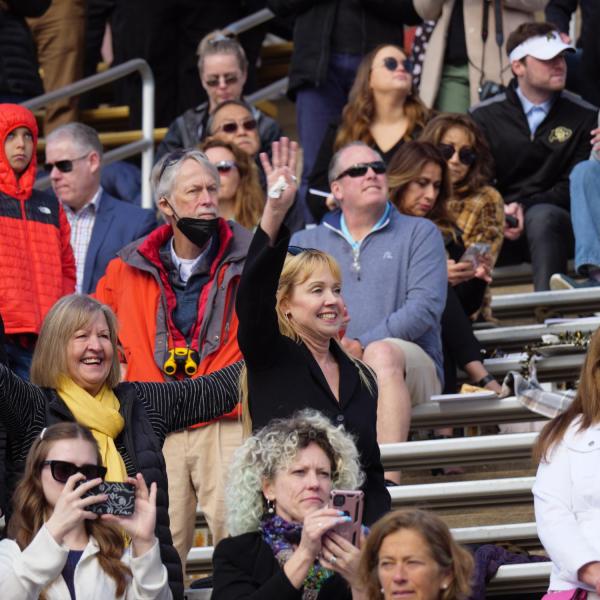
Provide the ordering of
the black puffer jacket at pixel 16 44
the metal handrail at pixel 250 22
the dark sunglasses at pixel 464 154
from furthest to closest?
the metal handrail at pixel 250 22, the black puffer jacket at pixel 16 44, the dark sunglasses at pixel 464 154

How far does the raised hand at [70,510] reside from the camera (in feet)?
20.2

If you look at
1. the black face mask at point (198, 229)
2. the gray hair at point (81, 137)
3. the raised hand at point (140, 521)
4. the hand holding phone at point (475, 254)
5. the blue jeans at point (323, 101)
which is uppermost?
the blue jeans at point (323, 101)

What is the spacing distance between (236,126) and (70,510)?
469 centimetres

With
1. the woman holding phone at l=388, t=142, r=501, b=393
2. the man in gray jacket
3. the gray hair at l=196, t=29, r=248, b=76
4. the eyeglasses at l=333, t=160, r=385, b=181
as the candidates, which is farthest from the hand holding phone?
the gray hair at l=196, t=29, r=248, b=76

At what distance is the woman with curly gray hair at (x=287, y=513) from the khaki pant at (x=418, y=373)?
1988mm

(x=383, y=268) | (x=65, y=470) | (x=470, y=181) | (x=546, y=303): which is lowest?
(x=65, y=470)

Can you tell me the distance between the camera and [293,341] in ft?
22.9

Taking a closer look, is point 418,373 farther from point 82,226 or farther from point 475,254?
point 82,226

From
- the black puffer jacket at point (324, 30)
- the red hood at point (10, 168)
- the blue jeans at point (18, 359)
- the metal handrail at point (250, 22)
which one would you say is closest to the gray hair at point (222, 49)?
the black puffer jacket at point (324, 30)

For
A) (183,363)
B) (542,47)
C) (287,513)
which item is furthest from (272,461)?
(542,47)

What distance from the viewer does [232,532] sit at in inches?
248

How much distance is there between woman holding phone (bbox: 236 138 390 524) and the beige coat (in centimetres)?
424

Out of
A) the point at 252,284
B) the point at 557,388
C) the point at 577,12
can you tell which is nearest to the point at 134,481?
the point at 252,284

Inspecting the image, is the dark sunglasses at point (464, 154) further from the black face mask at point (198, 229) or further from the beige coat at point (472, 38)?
the black face mask at point (198, 229)
